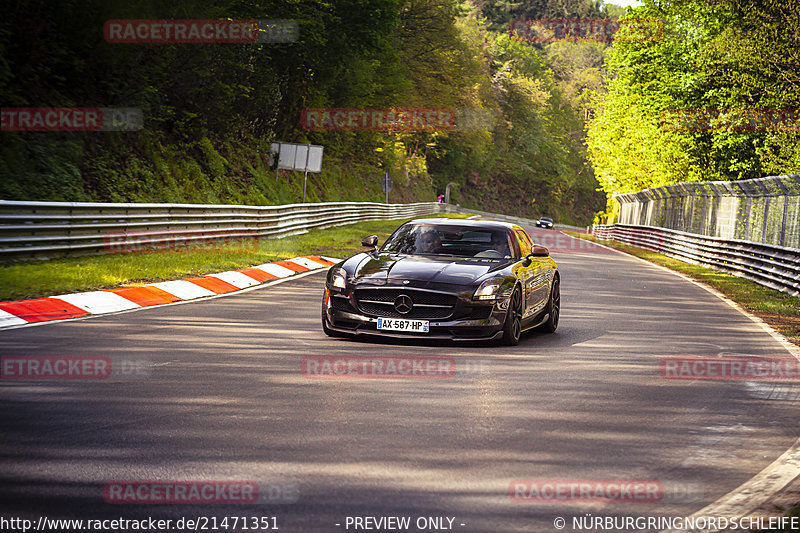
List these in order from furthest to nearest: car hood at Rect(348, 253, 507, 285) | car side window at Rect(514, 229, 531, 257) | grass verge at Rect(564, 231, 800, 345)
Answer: grass verge at Rect(564, 231, 800, 345) < car side window at Rect(514, 229, 531, 257) < car hood at Rect(348, 253, 507, 285)

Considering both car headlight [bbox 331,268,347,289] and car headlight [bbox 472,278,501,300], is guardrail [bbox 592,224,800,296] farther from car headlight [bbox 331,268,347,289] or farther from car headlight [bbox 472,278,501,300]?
car headlight [bbox 331,268,347,289]

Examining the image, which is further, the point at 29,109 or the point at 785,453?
the point at 29,109

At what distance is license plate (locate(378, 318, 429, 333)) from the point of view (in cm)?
1081

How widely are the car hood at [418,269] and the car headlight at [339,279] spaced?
4.6 inches

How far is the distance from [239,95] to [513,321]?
30997mm

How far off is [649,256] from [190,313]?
28959mm

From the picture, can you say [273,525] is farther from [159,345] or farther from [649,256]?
[649,256]

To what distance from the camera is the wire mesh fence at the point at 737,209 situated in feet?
73.7

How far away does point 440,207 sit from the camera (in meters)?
84.1

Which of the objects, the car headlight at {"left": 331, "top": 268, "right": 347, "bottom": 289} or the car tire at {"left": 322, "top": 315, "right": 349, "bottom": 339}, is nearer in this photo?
the car headlight at {"left": 331, "top": 268, "right": 347, "bottom": 289}

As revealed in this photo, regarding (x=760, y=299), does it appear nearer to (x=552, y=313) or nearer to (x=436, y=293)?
(x=552, y=313)

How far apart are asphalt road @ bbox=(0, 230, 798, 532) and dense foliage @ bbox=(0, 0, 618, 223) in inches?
487

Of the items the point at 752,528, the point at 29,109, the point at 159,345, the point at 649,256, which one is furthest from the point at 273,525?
the point at 649,256

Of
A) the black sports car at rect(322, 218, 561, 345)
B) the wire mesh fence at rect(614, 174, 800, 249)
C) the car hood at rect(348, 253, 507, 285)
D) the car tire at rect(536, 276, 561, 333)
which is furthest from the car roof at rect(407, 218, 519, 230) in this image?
the wire mesh fence at rect(614, 174, 800, 249)
